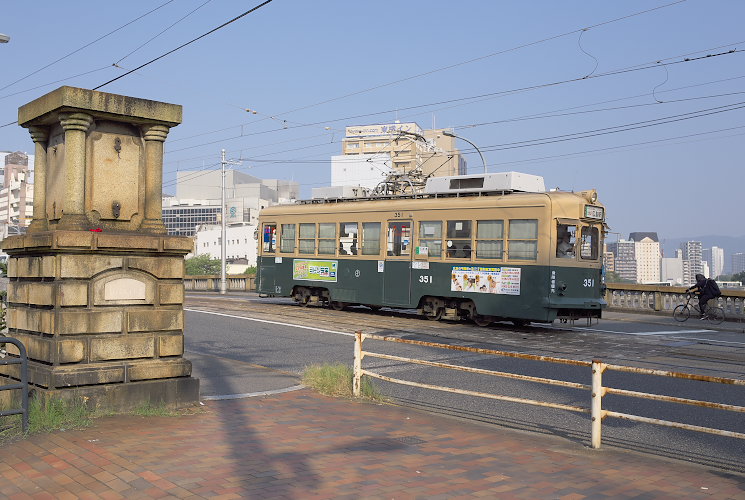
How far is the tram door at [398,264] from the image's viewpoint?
68.1 ft

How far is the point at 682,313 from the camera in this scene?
78.8 feet

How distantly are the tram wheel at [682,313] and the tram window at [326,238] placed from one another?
36.4 feet

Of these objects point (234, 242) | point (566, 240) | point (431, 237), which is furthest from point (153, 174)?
point (234, 242)

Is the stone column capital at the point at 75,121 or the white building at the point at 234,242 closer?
the stone column capital at the point at 75,121

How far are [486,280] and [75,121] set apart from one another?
12.8m

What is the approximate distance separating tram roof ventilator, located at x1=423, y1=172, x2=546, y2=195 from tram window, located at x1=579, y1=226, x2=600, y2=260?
4.93ft

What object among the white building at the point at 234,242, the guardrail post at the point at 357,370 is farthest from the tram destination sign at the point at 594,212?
the white building at the point at 234,242

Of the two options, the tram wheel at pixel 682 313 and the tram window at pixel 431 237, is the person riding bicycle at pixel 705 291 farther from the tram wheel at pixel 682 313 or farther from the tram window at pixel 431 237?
the tram window at pixel 431 237

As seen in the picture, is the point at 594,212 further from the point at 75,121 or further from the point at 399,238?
the point at 75,121

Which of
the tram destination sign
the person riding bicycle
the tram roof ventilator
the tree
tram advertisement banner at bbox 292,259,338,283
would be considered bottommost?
the tree

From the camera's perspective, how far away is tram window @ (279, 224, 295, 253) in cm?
2423

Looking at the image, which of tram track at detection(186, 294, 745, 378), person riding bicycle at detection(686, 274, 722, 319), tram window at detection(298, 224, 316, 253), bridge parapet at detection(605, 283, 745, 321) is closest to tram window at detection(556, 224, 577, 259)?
tram track at detection(186, 294, 745, 378)

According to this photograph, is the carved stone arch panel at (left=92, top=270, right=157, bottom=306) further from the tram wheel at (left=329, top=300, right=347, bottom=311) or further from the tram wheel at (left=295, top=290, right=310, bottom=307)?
the tram wheel at (left=295, top=290, right=310, bottom=307)

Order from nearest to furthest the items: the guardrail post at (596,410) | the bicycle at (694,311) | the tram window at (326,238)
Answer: the guardrail post at (596,410), the tram window at (326,238), the bicycle at (694,311)
